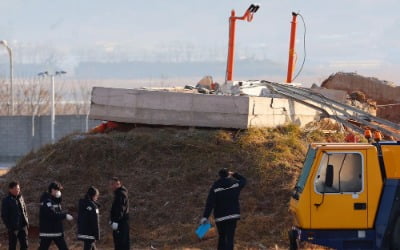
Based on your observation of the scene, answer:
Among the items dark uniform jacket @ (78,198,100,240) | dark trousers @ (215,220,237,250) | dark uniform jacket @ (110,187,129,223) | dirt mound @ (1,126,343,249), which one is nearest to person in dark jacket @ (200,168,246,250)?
dark trousers @ (215,220,237,250)

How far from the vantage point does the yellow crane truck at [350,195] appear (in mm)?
15016

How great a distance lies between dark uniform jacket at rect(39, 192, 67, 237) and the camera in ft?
52.0

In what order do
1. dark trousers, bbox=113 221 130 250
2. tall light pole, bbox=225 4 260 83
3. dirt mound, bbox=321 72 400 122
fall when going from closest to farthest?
dark trousers, bbox=113 221 130 250, tall light pole, bbox=225 4 260 83, dirt mound, bbox=321 72 400 122

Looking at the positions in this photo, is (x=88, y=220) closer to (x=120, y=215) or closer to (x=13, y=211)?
(x=120, y=215)

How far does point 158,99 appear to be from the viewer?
21000 mm

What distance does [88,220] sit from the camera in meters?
15.8

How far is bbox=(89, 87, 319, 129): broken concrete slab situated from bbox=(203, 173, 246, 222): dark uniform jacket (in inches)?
195

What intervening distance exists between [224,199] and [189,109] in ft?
18.0

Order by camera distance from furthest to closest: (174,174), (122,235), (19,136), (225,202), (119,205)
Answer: (19,136) → (174,174) → (122,235) → (119,205) → (225,202)

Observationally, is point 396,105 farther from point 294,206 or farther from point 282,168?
point 294,206

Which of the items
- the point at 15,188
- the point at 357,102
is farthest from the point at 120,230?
the point at 357,102

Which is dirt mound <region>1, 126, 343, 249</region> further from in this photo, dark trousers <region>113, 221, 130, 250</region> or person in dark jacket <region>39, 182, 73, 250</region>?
person in dark jacket <region>39, 182, 73, 250</region>

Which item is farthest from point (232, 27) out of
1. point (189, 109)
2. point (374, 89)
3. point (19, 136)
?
point (19, 136)

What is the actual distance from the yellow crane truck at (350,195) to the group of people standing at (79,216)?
3035 mm
